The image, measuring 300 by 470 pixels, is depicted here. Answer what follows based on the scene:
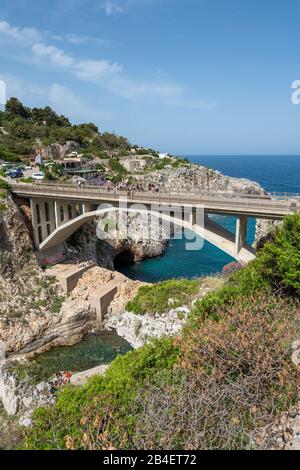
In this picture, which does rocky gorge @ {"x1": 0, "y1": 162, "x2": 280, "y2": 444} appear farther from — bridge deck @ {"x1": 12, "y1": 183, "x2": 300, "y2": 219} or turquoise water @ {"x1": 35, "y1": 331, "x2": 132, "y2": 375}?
bridge deck @ {"x1": 12, "y1": 183, "x2": 300, "y2": 219}

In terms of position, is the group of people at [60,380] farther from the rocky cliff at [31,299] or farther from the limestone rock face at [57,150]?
the limestone rock face at [57,150]

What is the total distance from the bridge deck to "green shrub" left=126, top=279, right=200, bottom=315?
6.13m

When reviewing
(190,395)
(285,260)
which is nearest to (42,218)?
(285,260)

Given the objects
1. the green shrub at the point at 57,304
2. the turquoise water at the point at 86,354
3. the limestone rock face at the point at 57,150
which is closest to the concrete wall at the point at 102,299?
the turquoise water at the point at 86,354

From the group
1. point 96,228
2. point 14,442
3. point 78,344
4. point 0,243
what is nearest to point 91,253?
point 96,228

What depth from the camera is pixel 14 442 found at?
952 centimetres

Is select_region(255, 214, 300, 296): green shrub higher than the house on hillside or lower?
lower

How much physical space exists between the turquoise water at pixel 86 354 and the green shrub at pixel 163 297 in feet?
A: 8.23

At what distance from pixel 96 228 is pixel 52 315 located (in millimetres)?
13747

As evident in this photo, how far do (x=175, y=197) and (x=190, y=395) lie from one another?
13.8 m

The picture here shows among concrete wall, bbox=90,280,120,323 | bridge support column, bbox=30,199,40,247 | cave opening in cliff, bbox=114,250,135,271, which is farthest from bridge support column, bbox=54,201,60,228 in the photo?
cave opening in cliff, bbox=114,250,135,271

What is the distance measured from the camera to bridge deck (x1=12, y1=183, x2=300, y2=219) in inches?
627

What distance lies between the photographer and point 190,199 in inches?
739

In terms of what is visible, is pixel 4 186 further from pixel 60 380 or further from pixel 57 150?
pixel 57 150
